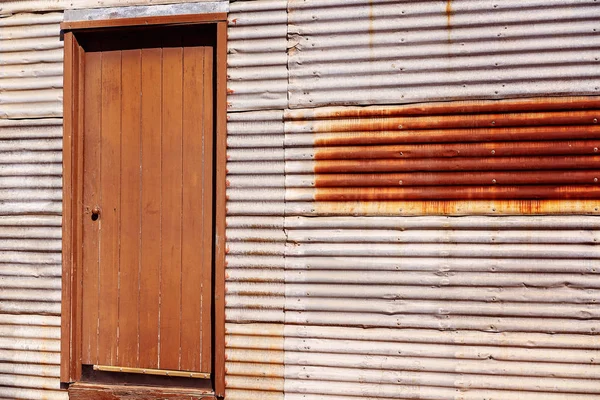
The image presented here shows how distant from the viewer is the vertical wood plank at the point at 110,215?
4195mm

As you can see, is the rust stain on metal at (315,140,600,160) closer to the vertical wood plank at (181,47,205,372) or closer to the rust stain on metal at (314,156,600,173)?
the rust stain on metal at (314,156,600,173)

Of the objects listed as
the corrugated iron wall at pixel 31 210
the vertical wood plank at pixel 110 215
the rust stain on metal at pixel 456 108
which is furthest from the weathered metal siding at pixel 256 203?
the corrugated iron wall at pixel 31 210

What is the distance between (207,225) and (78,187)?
97 cm

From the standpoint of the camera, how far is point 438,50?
381 centimetres

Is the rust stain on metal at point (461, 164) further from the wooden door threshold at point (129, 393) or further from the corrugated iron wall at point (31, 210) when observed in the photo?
the corrugated iron wall at point (31, 210)

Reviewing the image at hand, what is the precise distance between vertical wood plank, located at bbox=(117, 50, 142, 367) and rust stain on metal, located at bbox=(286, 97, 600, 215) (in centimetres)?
114

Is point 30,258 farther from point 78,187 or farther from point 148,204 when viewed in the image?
point 148,204

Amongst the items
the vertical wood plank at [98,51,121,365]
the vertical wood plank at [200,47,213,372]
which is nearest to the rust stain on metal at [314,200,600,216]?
the vertical wood plank at [200,47,213,372]

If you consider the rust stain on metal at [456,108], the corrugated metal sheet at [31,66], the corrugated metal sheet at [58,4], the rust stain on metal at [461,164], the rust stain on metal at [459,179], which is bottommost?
the rust stain on metal at [459,179]

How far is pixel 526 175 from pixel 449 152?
487 millimetres

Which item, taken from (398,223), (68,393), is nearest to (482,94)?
(398,223)

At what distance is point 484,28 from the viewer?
3.78m

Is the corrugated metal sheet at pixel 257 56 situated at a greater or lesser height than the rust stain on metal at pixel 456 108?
greater

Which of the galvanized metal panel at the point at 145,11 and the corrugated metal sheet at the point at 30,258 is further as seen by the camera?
the corrugated metal sheet at the point at 30,258
